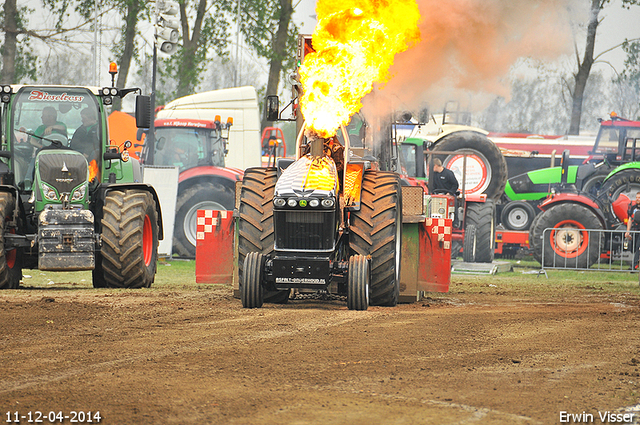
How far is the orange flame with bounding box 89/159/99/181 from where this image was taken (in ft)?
36.4

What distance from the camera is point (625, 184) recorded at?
19.5 metres

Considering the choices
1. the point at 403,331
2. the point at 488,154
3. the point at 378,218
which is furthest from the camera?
the point at 488,154

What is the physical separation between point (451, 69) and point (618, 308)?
4196mm

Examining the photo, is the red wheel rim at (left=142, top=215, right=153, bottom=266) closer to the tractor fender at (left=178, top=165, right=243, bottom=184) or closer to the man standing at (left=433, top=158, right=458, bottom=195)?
the tractor fender at (left=178, top=165, right=243, bottom=184)

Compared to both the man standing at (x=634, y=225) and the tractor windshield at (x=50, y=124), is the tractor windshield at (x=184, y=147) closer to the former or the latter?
the tractor windshield at (x=50, y=124)

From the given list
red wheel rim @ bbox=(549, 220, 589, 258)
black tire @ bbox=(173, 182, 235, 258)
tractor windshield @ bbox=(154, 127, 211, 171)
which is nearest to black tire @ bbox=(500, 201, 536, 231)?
red wheel rim @ bbox=(549, 220, 589, 258)

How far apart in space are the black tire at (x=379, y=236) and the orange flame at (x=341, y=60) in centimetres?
95

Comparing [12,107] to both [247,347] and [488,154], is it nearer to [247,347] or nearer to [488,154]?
[247,347]

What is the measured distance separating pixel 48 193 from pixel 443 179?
389 inches

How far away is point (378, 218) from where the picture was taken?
886cm

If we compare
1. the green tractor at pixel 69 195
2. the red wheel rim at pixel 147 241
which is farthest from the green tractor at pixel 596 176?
the green tractor at pixel 69 195

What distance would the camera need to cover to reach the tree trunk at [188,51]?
30.5m

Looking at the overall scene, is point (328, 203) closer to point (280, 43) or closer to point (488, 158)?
point (488, 158)

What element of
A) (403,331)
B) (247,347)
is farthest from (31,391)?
(403,331)
